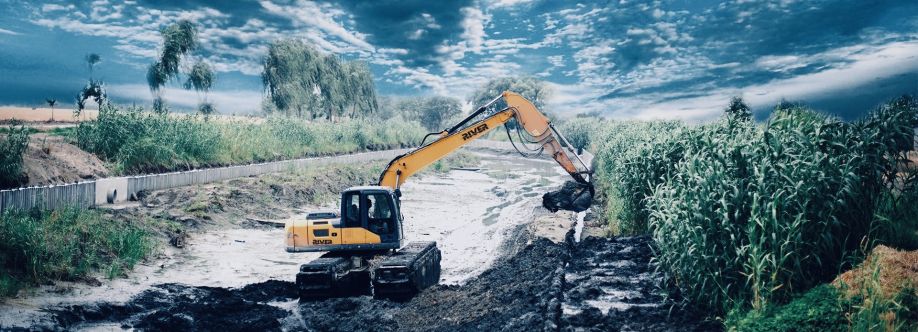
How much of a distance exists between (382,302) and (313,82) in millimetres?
40689

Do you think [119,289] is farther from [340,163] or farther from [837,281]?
[340,163]

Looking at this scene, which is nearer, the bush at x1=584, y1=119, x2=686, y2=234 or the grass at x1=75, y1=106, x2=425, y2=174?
the bush at x1=584, y1=119, x2=686, y2=234

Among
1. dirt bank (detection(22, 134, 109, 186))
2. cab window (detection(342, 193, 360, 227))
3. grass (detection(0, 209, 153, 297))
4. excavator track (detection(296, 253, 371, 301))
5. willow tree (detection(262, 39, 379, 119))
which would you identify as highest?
willow tree (detection(262, 39, 379, 119))

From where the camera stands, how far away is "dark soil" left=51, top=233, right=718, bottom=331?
291 inches

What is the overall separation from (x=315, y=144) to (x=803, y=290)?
94.8ft

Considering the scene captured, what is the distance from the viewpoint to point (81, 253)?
10.9 metres

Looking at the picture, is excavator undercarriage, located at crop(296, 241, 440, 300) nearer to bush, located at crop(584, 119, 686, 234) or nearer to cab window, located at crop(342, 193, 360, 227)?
cab window, located at crop(342, 193, 360, 227)

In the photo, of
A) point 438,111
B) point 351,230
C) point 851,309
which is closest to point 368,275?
point 351,230

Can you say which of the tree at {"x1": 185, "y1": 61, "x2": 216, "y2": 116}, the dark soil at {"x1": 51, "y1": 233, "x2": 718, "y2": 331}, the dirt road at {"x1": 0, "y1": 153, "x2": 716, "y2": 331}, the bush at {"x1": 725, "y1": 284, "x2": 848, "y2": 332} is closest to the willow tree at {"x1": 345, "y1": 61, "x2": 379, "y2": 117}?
the tree at {"x1": 185, "y1": 61, "x2": 216, "y2": 116}

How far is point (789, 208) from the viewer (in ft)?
20.6

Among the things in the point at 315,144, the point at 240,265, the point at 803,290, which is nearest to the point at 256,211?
the point at 240,265

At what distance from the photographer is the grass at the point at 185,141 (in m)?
18.4

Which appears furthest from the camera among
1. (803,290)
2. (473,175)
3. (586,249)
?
(473,175)

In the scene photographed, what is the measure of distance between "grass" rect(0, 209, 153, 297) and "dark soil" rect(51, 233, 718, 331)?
137 cm
